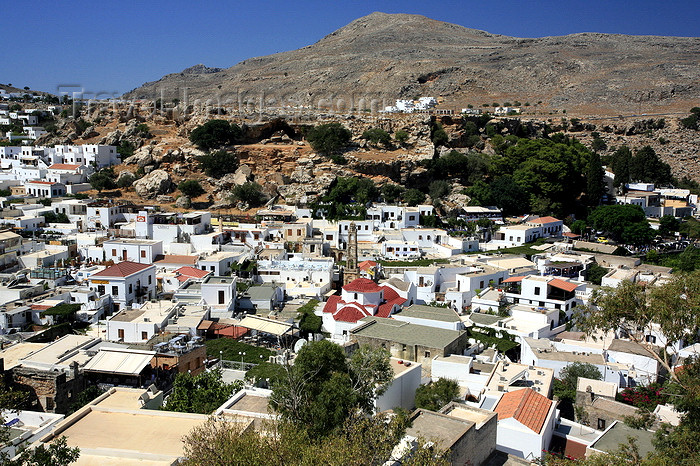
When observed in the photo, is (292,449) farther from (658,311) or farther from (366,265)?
(366,265)

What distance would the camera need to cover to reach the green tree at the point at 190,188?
3856 cm

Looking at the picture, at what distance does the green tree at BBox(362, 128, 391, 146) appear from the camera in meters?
44.1

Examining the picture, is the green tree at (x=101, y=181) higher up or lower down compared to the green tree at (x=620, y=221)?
higher up

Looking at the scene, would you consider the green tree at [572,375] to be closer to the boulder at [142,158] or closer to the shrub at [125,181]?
the shrub at [125,181]

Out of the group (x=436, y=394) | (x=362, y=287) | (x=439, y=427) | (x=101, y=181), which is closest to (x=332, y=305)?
(x=362, y=287)

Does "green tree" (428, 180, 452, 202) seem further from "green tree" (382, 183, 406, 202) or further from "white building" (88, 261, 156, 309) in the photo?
"white building" (88, 261, 156, 309)

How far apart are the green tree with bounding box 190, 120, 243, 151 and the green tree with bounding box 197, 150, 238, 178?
68.9 inches

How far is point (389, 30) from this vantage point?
100000 millimetres

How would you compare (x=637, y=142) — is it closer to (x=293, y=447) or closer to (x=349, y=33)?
(x=293, y=447)

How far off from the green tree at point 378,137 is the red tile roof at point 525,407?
106 ft

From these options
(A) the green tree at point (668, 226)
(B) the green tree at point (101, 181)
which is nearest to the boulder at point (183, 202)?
(B) the green tree at point (101, 181)

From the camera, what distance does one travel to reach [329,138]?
1634 inches

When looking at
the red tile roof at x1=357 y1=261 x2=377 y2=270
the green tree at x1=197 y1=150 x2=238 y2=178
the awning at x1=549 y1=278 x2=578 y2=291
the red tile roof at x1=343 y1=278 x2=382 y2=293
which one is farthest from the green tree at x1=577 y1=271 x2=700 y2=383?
the green tree at x1=197 y1=150 x2=238 y2=178

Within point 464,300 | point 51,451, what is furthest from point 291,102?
point 51,451
